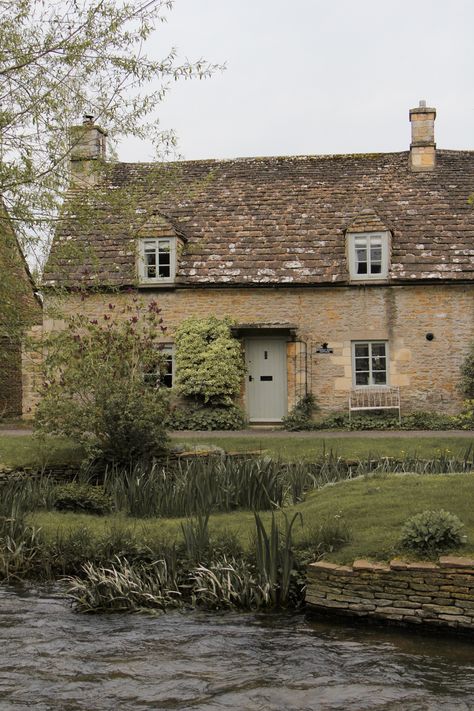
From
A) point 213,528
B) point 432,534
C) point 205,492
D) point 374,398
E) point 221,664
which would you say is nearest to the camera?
point 221,664

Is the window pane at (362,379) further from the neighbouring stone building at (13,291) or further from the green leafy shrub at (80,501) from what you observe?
the neighbouring stone building at (13,291)

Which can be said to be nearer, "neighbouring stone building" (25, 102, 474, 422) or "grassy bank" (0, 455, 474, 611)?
"grassy bank" (0, 455, 474, 611)

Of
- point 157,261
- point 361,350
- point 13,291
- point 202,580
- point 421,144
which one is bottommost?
point 202,580

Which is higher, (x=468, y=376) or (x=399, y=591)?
(x=468, y=376)

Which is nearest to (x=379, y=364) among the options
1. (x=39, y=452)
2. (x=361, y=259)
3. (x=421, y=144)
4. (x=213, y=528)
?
(x=361, y=259)

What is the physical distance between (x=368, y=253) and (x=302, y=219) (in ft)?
9.04

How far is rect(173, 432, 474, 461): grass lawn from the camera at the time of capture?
50.9ft

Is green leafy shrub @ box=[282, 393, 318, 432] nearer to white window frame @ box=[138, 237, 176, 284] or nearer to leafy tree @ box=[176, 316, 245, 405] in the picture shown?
leafy tree @ box=[176, 316, 245, 405]

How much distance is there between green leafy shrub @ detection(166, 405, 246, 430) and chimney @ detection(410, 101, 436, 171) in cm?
1009

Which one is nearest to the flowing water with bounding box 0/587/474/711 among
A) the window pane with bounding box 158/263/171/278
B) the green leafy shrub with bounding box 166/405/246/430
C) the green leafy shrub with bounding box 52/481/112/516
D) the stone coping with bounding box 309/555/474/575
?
the stone coping with bounding box 309/555/474/575

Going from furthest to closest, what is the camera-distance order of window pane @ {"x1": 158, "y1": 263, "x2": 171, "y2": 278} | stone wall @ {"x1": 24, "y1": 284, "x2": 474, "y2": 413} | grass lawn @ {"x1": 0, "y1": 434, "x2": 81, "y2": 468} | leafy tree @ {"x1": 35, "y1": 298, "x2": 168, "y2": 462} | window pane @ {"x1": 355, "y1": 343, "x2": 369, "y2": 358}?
window pane @ {"x1": 158, "y1": 263, "x2": 171, "y2": 278}, window pane @ {"x1": 355, "y1": 343, "x2": 369, "y2": 358}, stone wall @ {"x1": 24, "y1": 284, "x2": 474, "y2": 413}, grass lawn @ {"x1": 0, "y1": 434, "x2": 81, "y2": 468}, leafy tree @ {"x1": 35, "y1": 298, "x2": 168, "y2": 462}

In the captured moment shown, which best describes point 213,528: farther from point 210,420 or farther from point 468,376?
point 468,376

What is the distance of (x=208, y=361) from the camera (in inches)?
880

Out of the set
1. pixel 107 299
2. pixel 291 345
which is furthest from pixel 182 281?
pixel 291 345
